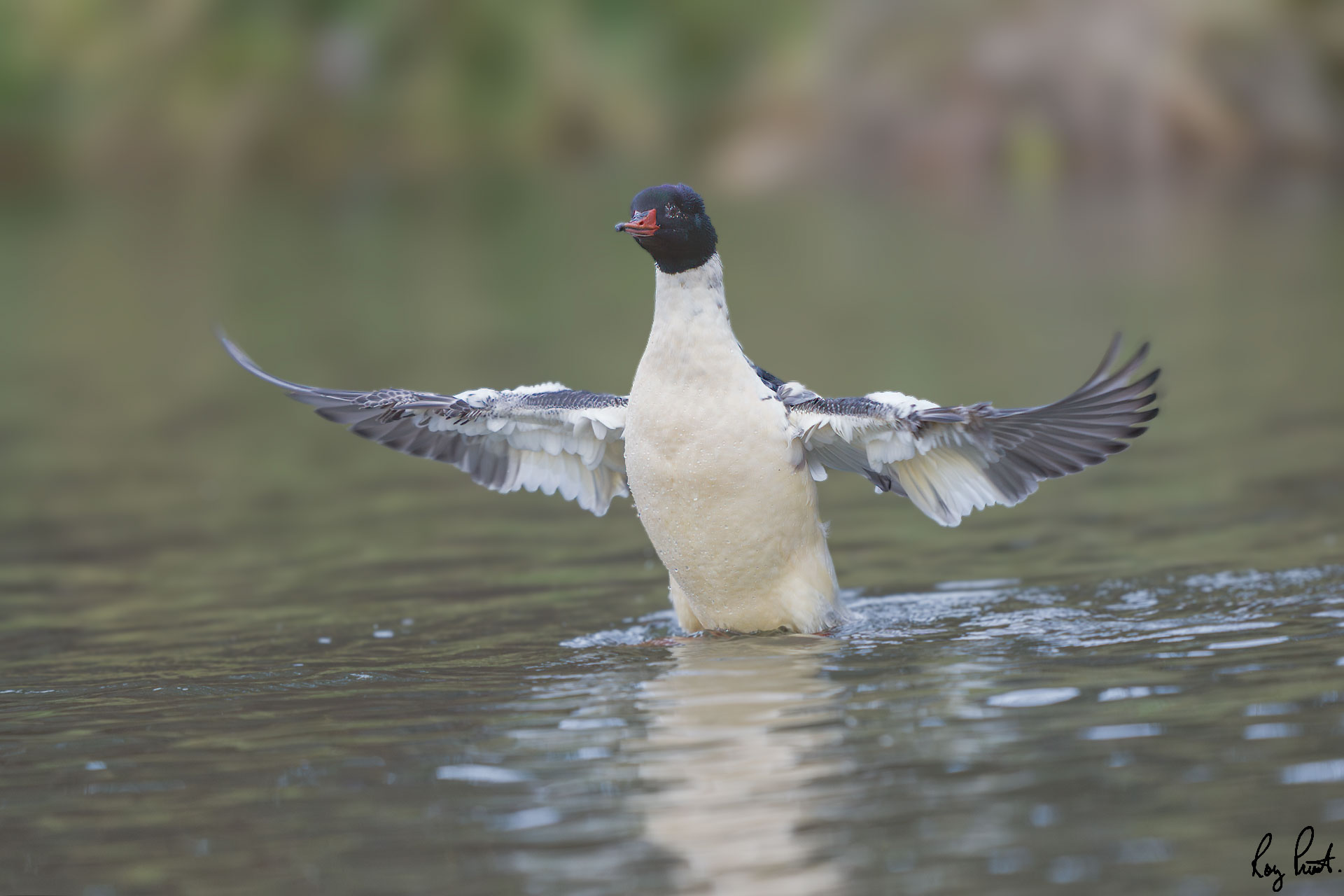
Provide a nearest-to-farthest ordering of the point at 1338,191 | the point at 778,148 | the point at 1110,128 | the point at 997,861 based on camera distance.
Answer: the point at 997,861 < the point at 1338,191 < the point at 1110,128 < the point at 778,148

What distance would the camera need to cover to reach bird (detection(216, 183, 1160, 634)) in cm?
747

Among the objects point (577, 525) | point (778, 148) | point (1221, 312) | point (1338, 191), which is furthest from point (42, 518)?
point (778, 148)

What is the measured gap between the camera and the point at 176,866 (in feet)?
16.7

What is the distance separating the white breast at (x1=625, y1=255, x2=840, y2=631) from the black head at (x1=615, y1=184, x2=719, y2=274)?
7cm

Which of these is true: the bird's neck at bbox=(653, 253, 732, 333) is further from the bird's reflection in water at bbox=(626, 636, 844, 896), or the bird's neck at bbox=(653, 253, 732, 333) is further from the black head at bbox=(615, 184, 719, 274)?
the bird's reflection in water at bbox=(626, 636, 844, 896)

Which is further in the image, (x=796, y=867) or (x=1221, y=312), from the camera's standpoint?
(x=1221, y=312)

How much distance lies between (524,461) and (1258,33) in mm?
25464

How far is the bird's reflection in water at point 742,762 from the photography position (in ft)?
15.8

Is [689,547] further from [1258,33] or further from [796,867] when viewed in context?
[1258,33]

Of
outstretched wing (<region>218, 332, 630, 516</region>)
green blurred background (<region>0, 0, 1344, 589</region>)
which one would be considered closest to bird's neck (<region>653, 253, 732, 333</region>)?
outstretched wing (<region>218, 332, 630, 516</region>)

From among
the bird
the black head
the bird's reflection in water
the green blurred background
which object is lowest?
the bird's reflection in water

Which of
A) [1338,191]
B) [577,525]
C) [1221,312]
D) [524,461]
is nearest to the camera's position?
[524,461]

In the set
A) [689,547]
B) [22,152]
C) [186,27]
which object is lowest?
[689,547]

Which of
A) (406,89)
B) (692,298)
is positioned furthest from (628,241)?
(692,298)
